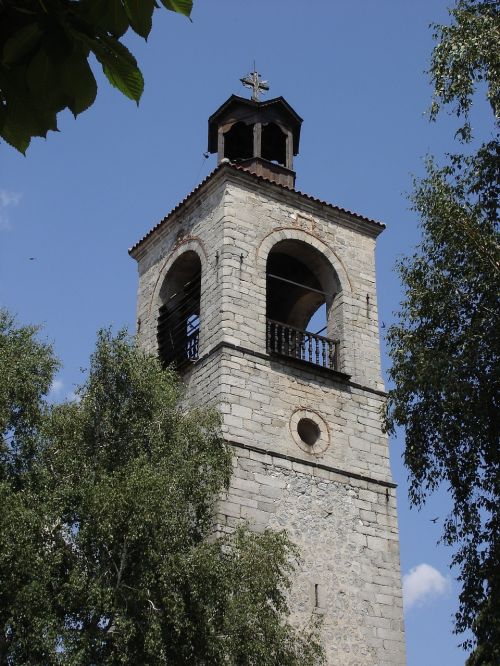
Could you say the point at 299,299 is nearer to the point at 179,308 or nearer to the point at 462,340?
the point at 179,308

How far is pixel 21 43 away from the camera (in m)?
2.34

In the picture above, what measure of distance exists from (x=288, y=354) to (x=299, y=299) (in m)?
2.88

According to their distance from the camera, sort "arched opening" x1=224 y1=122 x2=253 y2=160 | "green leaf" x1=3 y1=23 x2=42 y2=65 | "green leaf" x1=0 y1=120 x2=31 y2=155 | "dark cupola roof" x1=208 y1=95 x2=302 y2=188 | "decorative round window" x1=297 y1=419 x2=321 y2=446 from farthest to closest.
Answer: "arched opening" x1=224 y1=122 x2=253 y2=160, "dark cupola roof" x1=208 y1=95 x2=302 y2=188, "decorative round window" x1=297 y1=419 x2=321 y2=446, "green leaf" x1=0 y1=120 x2=31 y2=155, "green leaf" x1=3 y1=23 x2=42 y2=65

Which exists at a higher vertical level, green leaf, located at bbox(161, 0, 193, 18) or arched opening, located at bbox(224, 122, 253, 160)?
arched opening, located at bbox(224, 122, 253, 160)

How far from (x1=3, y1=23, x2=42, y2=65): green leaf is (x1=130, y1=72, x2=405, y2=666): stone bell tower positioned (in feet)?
39.1

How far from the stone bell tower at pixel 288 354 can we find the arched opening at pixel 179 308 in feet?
0.11

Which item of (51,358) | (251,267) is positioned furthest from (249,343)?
(51,358)

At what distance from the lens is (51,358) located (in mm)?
12906

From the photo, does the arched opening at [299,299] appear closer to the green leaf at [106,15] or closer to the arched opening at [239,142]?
the arched opening at [239,142]

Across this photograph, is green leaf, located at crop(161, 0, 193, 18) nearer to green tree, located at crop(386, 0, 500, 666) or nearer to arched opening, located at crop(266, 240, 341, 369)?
green tree, located at crop(386, 0, 500, 666)

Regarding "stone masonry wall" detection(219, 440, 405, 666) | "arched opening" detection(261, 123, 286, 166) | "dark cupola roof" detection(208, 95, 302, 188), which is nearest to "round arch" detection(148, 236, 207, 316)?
"dark cupola roof" detection(208, 95, 302, 188)

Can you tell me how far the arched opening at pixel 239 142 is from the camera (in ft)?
65.4

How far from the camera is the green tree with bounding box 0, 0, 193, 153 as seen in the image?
2.36m

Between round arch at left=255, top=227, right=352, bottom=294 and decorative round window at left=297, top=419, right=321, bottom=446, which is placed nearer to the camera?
decorative round window at left=297, top=419, right=321, bottom=446
